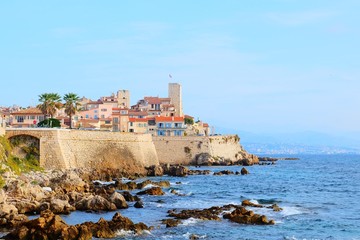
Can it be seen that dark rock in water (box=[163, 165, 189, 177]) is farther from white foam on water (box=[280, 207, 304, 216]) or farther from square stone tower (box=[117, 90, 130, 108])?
square stone tower (box=[117, 90, 130, 108])

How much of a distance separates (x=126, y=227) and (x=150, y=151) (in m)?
59.6

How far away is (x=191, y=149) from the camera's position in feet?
351

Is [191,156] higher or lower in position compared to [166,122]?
lower

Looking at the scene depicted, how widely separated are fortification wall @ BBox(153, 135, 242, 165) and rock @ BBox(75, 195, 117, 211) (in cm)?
5978

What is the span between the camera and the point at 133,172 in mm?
79625

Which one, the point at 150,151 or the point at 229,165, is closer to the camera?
the point at 150,151

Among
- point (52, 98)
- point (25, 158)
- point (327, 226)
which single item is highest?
point (52, 98)

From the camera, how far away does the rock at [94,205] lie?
138 ft

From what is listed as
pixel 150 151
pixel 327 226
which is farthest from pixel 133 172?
pixel 327 226

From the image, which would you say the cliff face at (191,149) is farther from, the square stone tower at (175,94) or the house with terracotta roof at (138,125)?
the square stone tower at (175,94)

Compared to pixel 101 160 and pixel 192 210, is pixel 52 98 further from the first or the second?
pixel 192 210

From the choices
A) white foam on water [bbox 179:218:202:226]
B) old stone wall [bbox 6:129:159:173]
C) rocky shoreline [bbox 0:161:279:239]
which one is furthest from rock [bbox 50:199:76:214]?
old stone wall [bbox 6:129:159:173]

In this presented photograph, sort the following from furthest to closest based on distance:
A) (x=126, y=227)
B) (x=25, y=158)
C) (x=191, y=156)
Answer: (x=191, y=156), (x=25, y=158), (x=126, y=227)

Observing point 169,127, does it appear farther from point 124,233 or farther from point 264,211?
point 124,233
